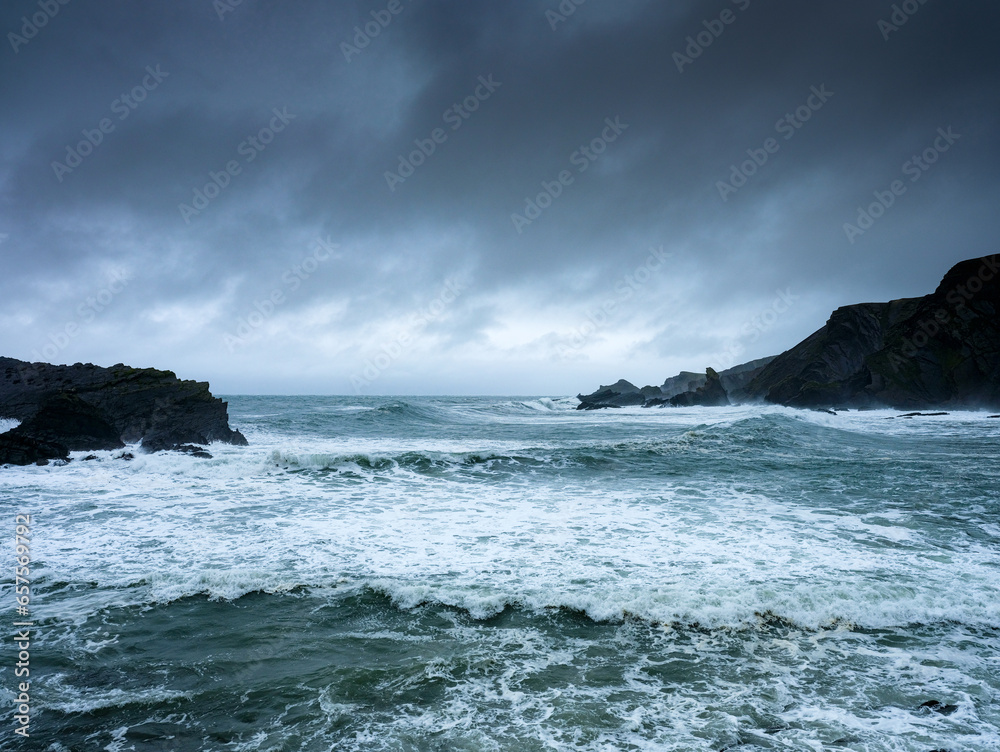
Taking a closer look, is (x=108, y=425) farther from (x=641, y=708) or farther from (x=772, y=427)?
(x=772, y=427)

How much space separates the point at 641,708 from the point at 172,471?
1692 centimetres

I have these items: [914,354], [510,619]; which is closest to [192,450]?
[510,619]

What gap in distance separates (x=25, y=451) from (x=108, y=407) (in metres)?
4.44

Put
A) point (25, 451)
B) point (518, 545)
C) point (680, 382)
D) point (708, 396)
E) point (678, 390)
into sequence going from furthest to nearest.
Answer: point (680, 382), point (678, 390), point (708, 396), point (25, 451), point (518, 545)

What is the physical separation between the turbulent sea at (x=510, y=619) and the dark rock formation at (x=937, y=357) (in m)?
41.8

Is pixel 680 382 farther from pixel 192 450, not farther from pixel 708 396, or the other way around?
pixel 192 450

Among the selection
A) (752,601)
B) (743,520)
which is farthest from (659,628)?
(743,520)

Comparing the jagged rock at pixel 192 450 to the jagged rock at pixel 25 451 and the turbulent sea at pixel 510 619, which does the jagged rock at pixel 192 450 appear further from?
the turbulent sea at pixel 510 619

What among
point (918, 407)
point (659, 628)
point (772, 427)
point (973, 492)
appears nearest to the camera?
point (659, 628)

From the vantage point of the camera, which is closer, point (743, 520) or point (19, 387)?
point (743, 520)

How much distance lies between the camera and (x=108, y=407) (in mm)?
20281

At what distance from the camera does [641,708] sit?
402cm

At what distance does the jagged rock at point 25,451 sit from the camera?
623 inches

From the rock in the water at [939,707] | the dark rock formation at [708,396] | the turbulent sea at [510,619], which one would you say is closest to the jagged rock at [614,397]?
the dark rock formation at [708,396]
